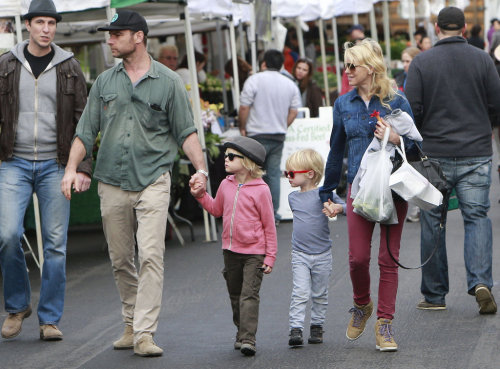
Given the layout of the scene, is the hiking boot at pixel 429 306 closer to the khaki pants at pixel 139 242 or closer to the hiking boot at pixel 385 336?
the hiking boot at pixel 385 336

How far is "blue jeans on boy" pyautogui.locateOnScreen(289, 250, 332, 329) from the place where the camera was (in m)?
6.80

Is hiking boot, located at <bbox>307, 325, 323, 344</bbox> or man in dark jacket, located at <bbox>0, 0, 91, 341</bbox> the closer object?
hiking boot, located at <bbox>307, 325, 323, 344</bbox>

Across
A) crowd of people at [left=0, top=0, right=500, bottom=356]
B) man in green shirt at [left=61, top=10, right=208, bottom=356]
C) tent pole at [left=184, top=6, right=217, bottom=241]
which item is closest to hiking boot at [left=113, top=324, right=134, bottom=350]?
crowd of people at [left=0, top=0, right=500, bottom=356]

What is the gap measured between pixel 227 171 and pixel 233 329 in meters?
1.25

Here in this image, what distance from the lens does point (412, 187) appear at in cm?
640

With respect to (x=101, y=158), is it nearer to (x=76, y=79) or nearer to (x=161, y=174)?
(x=161, y=174)

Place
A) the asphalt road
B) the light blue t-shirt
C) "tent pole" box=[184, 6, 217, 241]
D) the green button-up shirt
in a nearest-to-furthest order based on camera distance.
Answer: the asphalt road < the green button-up shirt < the light blue t-shirt < "tent pole" box=[184, 6, 217, 241]

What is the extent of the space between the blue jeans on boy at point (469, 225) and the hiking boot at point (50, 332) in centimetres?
249

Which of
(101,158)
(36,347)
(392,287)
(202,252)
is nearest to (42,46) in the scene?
(101,158)

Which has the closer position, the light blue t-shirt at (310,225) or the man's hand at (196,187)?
the man's hand at (196,187)

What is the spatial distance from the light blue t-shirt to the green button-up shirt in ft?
2.71

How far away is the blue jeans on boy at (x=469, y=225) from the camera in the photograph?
7688 millimetres

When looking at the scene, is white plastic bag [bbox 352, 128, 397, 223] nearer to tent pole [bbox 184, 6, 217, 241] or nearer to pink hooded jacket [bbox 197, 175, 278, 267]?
pink hooded jacket [bbox 197, 175, 278, 267]

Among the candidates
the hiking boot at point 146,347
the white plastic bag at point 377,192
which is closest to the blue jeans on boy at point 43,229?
the hiking boot at point 146,347
